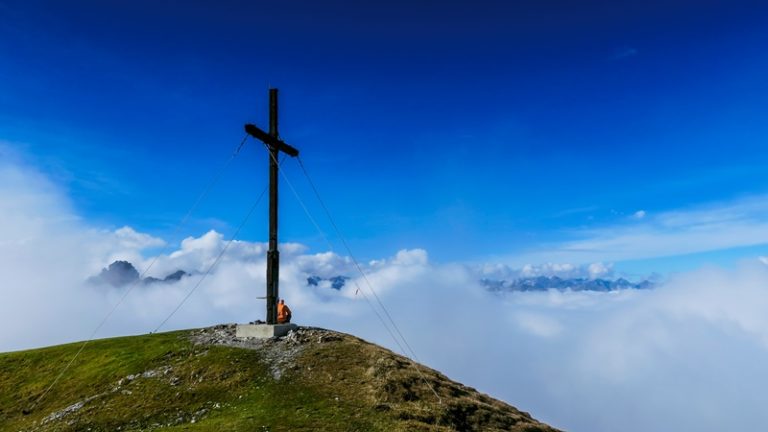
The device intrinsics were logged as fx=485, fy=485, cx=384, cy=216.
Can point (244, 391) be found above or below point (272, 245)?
below

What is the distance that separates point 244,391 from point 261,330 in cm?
709

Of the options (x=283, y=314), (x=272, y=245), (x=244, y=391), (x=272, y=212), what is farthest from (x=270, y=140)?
(x=244, y=391)

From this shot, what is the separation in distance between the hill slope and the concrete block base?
0.63 m

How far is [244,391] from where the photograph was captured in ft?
81.5

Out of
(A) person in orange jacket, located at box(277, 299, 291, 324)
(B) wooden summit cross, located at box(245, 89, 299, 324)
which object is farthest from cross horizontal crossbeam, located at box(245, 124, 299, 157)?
(A) person in orange jacket, located at box(277, 299, 291, 324)

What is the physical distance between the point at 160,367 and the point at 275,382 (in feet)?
27.1

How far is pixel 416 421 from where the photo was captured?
22047 millimetres

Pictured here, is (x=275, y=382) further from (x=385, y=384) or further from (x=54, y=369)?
(x=54, y=369)

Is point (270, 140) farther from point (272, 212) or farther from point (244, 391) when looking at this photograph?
point (244, 391)

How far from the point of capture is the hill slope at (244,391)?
72.8 ft

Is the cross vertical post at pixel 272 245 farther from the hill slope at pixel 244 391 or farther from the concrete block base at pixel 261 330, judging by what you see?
the hill slope at pixel 244 391

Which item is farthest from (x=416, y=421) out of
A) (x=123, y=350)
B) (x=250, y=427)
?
(x=123, y=350)

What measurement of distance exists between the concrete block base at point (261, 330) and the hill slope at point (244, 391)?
0.63 metres

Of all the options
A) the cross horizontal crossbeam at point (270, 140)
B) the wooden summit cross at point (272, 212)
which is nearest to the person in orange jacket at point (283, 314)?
the wooden summit cross at point (272, 212)
